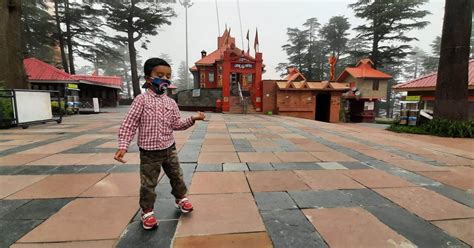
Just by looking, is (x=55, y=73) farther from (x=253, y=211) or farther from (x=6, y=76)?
(x=253, y=211)

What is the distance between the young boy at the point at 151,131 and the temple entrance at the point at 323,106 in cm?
2256

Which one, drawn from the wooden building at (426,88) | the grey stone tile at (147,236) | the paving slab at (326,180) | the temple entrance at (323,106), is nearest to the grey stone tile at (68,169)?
the grey stone tile at (147,236)

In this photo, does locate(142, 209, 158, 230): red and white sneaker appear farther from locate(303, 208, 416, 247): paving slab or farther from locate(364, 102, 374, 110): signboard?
locate(364, 102, 374, 110): signboard

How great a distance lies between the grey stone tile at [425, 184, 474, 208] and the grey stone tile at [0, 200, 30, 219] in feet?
17.3

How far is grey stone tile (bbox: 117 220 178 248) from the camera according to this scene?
201 centimetres

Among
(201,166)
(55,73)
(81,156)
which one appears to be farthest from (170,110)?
(55,73)

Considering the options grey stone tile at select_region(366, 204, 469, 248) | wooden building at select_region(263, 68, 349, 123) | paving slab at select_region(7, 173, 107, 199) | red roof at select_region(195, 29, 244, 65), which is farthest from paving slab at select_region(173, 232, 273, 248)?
red roof at select_region(195, 29, 244, 65)

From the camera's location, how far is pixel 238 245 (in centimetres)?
201

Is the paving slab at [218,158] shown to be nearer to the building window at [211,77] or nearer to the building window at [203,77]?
the building window at [211,77]

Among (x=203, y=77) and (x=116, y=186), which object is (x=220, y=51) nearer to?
(x=203, y=77)

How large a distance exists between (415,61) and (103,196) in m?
74.6

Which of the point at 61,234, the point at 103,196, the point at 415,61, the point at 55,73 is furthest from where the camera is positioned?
the point at 415,61

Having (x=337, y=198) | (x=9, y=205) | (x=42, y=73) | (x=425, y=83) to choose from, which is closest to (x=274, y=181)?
(x=337, y=198)

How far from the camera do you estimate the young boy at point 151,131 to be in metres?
2.28
